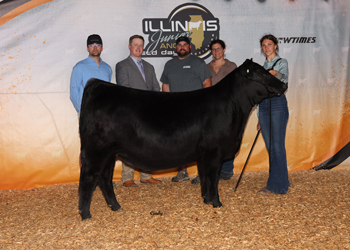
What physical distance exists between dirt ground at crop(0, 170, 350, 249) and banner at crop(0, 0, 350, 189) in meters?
0.90

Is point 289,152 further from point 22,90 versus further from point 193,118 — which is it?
point 22,90

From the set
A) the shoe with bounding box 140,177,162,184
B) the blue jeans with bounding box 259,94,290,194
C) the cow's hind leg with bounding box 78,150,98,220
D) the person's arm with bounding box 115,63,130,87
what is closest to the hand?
the blue jeans with bounding box 259,94,290,194

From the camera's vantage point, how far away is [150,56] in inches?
221

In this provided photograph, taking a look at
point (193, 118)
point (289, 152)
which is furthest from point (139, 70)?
point (289, 152)

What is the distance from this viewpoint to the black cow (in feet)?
11.4

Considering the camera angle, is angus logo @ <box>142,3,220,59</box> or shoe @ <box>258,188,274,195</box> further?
angus logo @ <box>142,3,220,59</box>

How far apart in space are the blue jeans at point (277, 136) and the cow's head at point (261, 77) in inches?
15.9

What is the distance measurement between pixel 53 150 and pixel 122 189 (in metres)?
1.43

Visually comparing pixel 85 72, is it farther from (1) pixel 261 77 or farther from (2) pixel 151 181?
(1) pixel 261 77

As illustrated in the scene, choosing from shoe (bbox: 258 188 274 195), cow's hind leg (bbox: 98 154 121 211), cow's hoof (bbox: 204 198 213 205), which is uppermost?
cow's hind leg (bbox: 98 154 121 211)

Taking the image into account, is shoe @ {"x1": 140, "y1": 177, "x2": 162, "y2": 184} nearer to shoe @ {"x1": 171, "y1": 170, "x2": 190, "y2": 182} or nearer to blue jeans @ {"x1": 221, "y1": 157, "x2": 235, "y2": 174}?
shoe @ {"x1": 171, "y1": 170, "x2": 190, "y2": 182}

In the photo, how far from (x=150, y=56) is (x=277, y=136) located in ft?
8.56

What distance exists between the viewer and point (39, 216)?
3.95m

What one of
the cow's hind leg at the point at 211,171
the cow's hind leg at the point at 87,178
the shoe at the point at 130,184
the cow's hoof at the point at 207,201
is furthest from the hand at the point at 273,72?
the shoe at the point at 130,184
